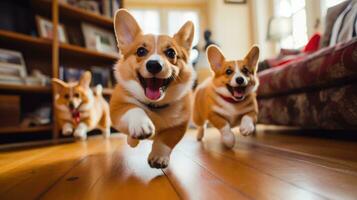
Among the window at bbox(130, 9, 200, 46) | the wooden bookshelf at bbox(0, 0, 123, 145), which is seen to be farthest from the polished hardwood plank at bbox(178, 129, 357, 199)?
the window at bbox(130, 9, 200, 46)

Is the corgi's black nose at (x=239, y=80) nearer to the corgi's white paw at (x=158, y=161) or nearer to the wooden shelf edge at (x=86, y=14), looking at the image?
the corgi's white paw at (x=158, y=161)

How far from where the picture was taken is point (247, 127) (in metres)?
1.15

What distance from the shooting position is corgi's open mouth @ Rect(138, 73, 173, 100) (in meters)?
0.88

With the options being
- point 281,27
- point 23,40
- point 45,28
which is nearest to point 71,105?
point 23,40

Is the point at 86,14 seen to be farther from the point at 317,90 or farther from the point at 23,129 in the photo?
the point at 317,90

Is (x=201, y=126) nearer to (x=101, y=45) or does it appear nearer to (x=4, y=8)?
(x=101, y=45)

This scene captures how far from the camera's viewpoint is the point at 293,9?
3344 millimetres

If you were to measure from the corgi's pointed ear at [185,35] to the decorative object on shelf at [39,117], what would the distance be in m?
1.56

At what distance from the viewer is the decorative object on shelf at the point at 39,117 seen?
204 centimetres

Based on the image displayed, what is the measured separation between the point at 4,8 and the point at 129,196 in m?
2.15

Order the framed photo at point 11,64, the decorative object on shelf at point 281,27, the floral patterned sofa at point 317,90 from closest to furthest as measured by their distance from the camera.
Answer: the floral patterned sofa at point 317,90, the framed photo at point 11,64, the decorative object on shelf at point 281,27

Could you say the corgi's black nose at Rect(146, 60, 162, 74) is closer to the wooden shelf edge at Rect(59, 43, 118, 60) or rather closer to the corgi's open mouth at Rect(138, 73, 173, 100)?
the corgi's open mouth at Rect(138, 73, 173, 100)

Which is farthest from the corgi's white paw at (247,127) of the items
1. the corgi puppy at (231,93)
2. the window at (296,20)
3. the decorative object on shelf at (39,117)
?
the window at (296,20)

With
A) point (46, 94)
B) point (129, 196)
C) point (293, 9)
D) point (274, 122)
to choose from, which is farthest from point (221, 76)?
point (293, 9)
